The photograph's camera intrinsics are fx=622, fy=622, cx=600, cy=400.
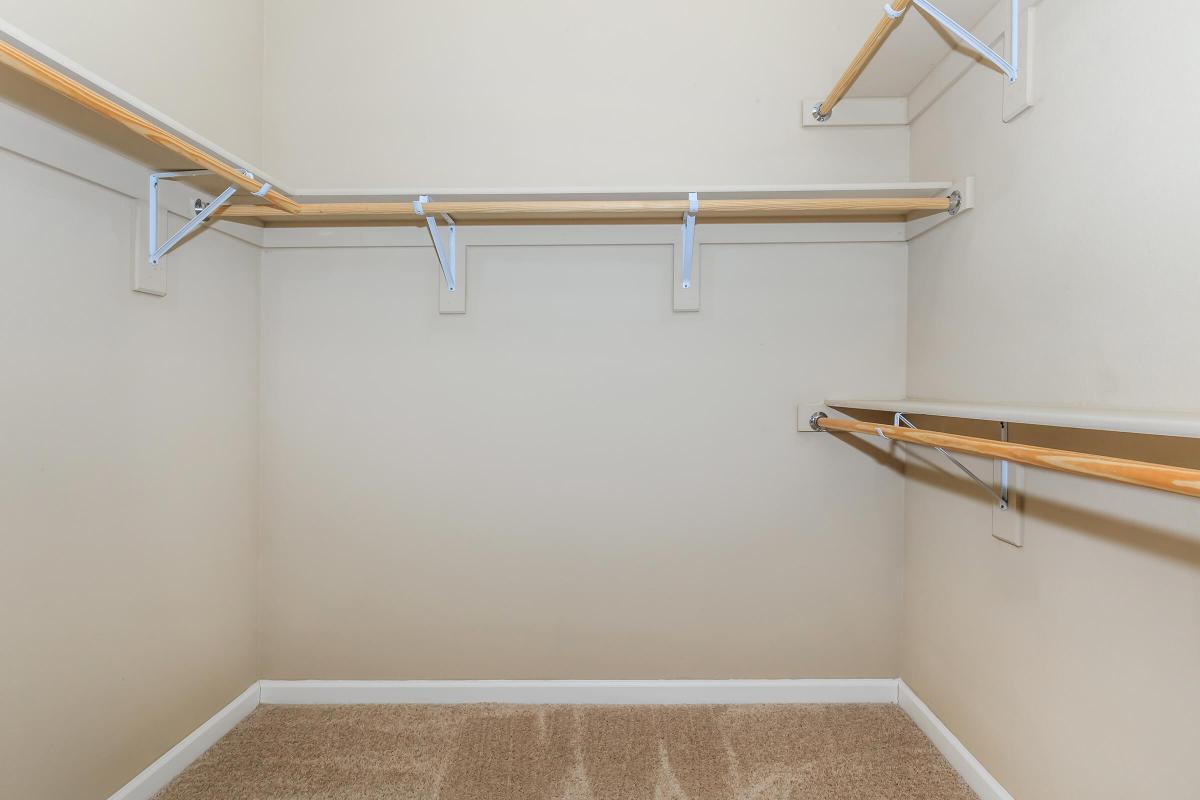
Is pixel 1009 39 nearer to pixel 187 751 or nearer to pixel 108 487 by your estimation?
pixel 108 487

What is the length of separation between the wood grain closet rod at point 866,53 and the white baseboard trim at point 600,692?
2.00m

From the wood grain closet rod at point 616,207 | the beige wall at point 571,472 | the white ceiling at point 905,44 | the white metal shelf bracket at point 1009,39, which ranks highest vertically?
the white ceiling at point 905,44

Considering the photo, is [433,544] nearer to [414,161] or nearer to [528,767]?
[528,767]

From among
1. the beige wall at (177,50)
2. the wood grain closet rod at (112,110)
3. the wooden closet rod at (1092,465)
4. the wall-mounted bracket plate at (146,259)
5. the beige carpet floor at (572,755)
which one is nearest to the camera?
the wooden closet rod at (1092,465)

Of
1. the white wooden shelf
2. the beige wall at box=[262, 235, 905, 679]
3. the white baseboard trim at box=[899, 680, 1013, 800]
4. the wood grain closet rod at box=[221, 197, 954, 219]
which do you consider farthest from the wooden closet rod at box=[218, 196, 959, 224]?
the white baseboard trim at box=[899, 680, 1013, 800]

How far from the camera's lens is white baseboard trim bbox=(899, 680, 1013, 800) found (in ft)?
5.57

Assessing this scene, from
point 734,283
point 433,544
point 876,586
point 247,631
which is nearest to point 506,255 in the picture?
point 734,283

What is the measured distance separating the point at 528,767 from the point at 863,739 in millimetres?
1076

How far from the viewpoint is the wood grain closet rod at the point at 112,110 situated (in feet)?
3.52

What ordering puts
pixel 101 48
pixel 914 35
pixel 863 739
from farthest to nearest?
pixel 863 739, pixel 914 35, pixel 101 48

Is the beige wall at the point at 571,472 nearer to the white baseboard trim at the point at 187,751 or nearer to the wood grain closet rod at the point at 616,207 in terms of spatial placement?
the white baseboard trim at the point at 187,751

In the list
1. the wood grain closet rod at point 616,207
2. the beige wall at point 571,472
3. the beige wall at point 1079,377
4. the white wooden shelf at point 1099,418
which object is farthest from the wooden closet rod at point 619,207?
the white wooden shelf at point 1099,418

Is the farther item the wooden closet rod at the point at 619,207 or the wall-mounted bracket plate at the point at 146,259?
the wooden closet rod at the point at 619,207

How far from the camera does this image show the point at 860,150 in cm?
219
